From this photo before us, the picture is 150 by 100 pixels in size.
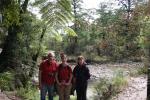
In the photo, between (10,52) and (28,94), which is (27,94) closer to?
(28,94)

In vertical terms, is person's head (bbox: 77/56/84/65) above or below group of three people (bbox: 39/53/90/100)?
above

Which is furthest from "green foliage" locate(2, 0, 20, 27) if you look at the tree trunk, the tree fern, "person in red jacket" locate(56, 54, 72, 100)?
"person in red jacket" locate(56, 54, 72, 100)

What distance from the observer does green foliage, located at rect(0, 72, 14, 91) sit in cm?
1603

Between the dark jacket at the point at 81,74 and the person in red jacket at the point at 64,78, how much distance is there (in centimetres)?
31

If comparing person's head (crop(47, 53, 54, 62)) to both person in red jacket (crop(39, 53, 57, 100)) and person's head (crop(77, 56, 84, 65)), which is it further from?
person's head (crop(77, 56, 84, 65))

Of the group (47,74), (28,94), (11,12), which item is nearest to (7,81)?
(28,94)

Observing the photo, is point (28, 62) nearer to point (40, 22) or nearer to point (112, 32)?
point (40, 22)

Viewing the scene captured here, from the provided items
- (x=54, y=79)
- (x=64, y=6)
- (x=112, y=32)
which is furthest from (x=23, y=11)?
(x=54, y=79)

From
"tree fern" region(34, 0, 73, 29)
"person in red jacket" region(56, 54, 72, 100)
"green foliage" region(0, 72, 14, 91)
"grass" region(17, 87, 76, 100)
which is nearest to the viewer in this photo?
"person in red jacket" region(56, 54, 72, 100)

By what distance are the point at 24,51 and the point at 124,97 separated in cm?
457

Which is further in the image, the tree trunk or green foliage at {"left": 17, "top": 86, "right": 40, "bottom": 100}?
the tree trunk

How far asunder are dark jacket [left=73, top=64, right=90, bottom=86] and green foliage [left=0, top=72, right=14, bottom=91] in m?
4.25

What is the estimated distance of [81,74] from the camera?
40.5 ft

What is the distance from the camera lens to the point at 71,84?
12.3 m
